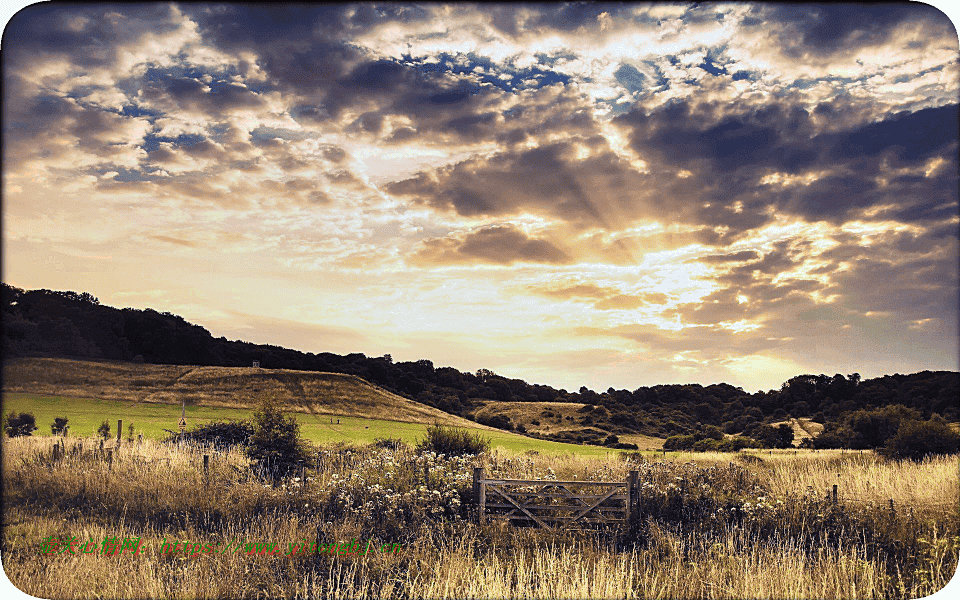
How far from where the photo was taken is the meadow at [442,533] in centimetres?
1023

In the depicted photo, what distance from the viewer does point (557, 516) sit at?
17.5 metres

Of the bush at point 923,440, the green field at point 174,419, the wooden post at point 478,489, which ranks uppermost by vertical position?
the wooden post at point 478,489

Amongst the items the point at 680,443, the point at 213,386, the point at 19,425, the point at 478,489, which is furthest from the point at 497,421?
the point at 478,489

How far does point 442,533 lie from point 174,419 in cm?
4758

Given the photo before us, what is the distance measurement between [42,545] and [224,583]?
5.43 metres

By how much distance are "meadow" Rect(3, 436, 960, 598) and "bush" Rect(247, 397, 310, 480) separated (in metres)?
1.24

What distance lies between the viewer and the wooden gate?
55.2 feet

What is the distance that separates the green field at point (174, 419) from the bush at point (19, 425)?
4244mm

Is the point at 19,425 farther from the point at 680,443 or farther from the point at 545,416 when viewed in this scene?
the point at 545,416

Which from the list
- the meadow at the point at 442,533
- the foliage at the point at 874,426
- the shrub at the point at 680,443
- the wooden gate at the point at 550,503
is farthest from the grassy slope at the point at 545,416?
the wooden gate at the point at 550,503

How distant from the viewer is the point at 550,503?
18344mm

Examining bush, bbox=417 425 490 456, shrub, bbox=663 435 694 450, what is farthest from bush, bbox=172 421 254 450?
shrub, bbox=663 435 694 450

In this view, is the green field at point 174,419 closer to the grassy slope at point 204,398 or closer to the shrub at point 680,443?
the grassy slope at point 204,398

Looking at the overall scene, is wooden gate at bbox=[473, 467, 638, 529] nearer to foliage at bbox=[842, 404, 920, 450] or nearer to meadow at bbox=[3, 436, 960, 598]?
meadow at bbox=[3, 436, 960, 598]
